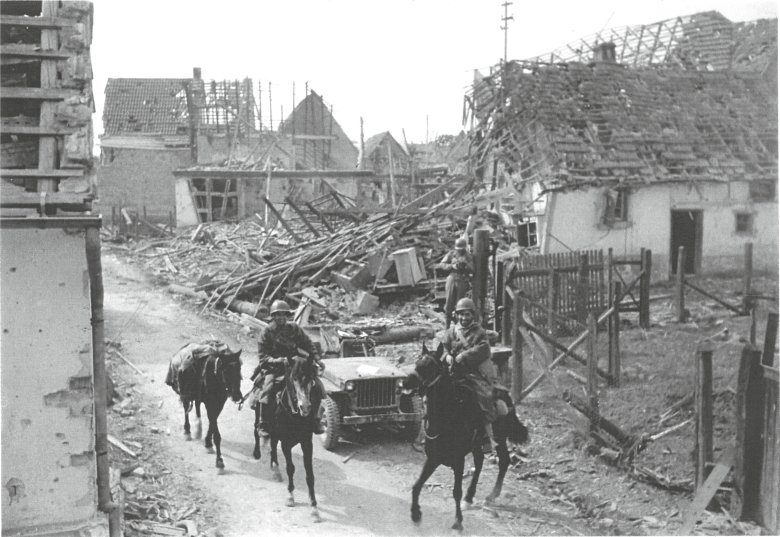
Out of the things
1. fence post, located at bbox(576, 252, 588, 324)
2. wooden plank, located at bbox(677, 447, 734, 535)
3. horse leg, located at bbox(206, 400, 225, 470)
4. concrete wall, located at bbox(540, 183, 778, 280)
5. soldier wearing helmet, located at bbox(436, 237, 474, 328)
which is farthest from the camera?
concrete wall, located at bbox(540, 183, 778, 280)

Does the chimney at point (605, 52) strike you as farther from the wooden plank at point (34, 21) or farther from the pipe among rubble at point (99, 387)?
the pipe among rubble at point (99, 387)

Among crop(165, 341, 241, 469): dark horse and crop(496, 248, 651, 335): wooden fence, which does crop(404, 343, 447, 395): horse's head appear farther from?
crop(496, 248, 651, 335): wooden fence

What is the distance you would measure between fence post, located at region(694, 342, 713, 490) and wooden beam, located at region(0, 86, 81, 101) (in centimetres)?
676

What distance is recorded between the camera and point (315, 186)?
1426 inches

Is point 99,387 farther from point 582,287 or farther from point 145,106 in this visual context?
point 145,106

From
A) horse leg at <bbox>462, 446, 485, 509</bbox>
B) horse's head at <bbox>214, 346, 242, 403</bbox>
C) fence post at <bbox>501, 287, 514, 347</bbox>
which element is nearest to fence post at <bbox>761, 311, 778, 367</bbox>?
horse leg at <bbox>462, 446, 485, 509</bbox>

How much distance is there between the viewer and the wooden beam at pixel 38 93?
5.84m

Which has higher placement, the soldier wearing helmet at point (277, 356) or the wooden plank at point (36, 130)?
the wooden plank at point (36, 130)

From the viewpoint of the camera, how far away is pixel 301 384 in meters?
8.07

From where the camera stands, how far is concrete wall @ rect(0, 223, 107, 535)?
19.5 ft

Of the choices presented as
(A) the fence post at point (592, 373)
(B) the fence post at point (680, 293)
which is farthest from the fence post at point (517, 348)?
(B) the fence post at point (680, 293)

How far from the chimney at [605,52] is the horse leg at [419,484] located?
19.1 metres

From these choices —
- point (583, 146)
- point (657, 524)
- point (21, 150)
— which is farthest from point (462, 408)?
point (583, 146)

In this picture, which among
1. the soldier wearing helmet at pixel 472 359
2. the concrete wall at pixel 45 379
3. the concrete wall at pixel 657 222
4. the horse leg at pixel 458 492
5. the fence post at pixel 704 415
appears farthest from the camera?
the concrete wall at pixel 657 222
